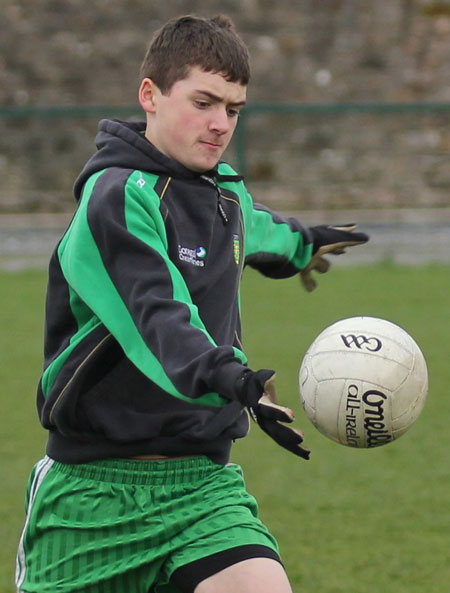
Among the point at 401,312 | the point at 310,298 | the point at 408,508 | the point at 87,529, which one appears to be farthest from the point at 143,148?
the point at 310,298

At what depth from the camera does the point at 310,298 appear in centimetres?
1242

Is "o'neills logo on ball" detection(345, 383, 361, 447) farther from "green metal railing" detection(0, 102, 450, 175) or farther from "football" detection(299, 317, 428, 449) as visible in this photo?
"green metal railing" detection(0, 102, 450, 175)

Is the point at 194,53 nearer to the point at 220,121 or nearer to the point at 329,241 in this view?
the point at 220,121

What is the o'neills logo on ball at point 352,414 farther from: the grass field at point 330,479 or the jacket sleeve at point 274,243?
the grass field at point 330,479

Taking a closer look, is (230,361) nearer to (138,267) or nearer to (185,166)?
(138,267)

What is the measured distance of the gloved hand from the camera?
429cm

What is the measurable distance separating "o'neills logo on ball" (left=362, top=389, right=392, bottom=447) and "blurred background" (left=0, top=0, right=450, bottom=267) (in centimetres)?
1208

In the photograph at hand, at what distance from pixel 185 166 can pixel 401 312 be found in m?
8.09

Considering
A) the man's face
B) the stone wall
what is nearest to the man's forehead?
the man's face

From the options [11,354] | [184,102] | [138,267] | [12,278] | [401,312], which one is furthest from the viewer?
[12,278]

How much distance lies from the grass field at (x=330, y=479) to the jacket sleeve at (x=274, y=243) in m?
1.32

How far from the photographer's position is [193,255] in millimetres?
3377

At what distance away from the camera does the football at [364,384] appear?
132 inches

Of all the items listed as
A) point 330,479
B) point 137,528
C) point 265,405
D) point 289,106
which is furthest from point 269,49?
point 265,405
